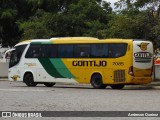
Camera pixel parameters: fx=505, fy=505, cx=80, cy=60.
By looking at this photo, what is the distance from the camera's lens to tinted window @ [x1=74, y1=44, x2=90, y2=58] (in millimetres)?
29911

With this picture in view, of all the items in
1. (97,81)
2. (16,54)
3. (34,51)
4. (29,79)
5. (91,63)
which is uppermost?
(34,51)

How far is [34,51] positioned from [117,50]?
6.07 meters

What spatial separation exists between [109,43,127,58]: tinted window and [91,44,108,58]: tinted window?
32 cm

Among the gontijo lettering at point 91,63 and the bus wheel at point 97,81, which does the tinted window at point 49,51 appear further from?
the bus wheel at point 97,81

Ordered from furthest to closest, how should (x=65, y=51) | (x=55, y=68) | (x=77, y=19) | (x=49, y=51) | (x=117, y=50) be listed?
(x=77, y=19) → (x=49, y=51) → (x=55, y=68) → (x=65, y=51) → (x=117, y=50)

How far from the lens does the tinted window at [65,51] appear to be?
100 ft

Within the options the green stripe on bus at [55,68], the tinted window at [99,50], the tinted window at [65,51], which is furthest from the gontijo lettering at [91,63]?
the green stripe on bus at [55,68]

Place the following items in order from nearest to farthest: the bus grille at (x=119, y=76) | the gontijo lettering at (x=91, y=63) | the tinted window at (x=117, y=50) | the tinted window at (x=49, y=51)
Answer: the tinted window at (x=117, y=50)
the bus grille at (x=119, y=76)
the gontijo lettering at (x=91, y=63)
the tinted window at (x=49, y=51)

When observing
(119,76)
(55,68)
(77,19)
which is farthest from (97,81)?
(77,19)

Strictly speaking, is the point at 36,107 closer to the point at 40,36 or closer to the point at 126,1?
the point at 126,1

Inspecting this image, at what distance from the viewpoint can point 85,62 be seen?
3002 centimetres

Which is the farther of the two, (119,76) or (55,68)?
(55,68)

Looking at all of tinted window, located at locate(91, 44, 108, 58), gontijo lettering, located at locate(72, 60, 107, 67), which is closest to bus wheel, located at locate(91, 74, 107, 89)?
gontijo lettering, located at locate(72, 60, 107, 67)

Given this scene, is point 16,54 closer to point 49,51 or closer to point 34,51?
point 34,51
